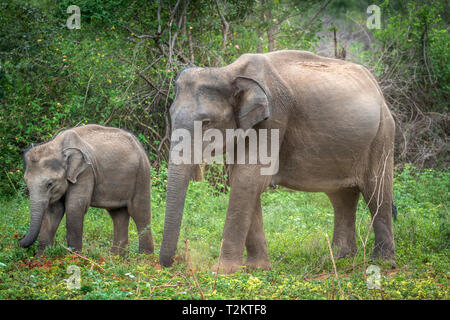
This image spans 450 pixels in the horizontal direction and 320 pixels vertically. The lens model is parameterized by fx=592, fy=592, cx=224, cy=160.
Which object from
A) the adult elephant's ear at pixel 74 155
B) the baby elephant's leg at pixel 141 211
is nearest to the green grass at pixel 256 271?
the baby elephant's leg at pixel 141 211

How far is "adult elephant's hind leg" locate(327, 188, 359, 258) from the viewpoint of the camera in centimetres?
725

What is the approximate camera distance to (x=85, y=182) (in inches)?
279

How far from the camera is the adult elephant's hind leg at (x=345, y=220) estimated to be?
7.25 metres

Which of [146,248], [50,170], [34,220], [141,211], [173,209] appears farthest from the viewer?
[141,211]

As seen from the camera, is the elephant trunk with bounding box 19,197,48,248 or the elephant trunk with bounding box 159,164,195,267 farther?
the elephant trunk with bounding box 19,197,48,248

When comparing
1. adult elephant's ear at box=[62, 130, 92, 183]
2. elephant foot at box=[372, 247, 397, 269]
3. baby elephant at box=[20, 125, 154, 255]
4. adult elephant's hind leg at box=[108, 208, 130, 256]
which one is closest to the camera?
elephant foot at box=[372, 247, 397, 269]

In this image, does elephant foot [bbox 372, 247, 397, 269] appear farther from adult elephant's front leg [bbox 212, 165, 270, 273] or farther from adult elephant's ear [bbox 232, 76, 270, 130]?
adult elephant's ear [bbox 232, 76, 270, 130]

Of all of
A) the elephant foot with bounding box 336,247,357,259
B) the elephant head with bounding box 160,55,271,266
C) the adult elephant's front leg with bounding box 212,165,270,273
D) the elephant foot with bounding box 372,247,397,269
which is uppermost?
the elephant head with bounding box 160,55,271,266

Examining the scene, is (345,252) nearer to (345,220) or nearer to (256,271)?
(345,220)

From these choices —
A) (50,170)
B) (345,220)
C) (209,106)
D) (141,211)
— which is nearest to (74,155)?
(50,170)

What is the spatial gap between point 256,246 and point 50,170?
8.30ft

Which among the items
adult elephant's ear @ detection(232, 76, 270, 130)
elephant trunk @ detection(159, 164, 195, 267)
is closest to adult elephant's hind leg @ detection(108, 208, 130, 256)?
elephant trunk @ detection(159, 164, 195, 267)

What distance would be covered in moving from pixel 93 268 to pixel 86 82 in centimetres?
551

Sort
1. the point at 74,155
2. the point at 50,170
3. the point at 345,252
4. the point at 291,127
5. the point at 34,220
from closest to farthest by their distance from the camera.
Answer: the point at 291,127 → the point at 34,220 → the point at 50,170 → the point at 74,155 → the point at 345,252
